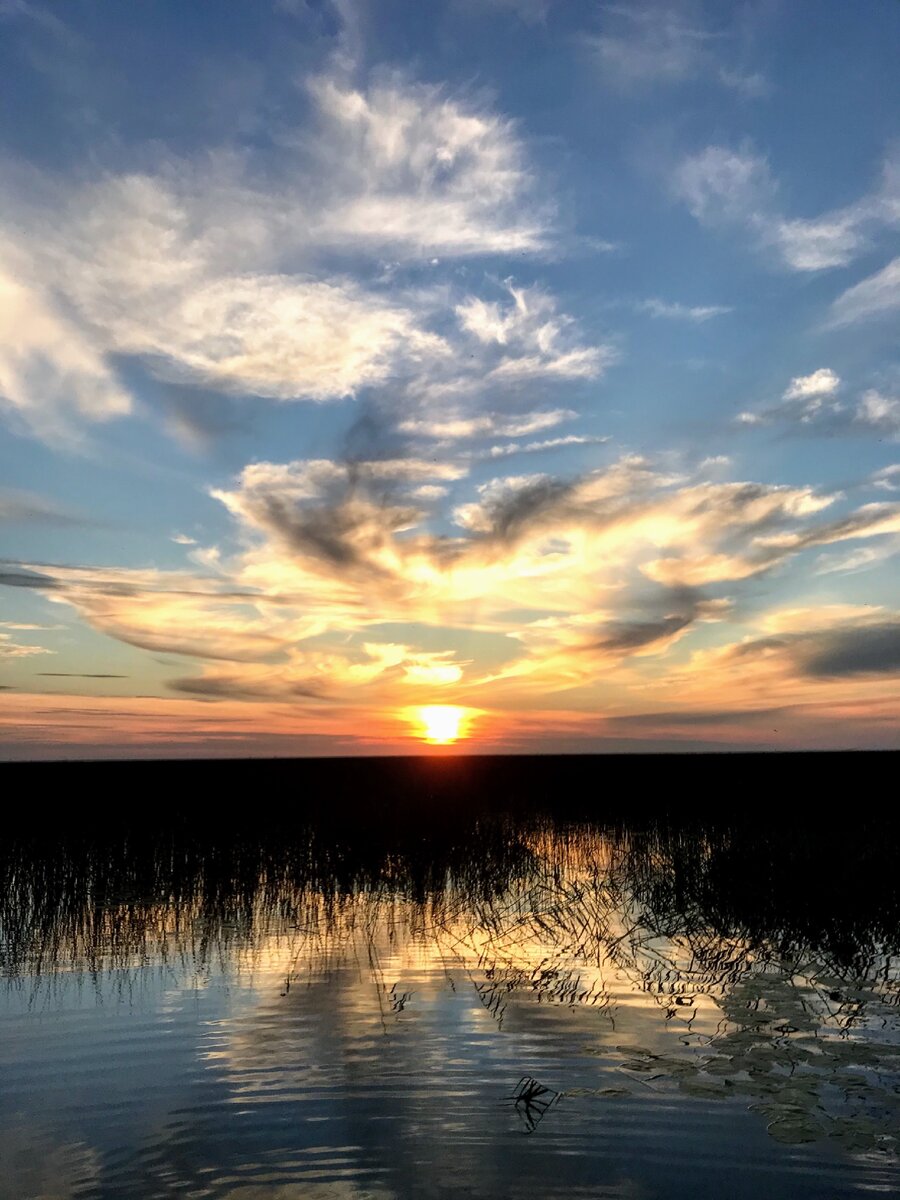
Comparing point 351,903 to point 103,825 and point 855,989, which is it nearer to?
point 855,989

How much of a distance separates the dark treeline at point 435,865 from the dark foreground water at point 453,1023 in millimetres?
116

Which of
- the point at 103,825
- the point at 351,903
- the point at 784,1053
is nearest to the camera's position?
the point at 784,1053

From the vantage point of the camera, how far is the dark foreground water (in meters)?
6.12

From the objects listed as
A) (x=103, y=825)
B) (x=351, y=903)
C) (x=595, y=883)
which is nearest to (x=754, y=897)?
(x=595, y=883)

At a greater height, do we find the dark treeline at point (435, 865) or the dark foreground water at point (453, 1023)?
the dark treeline at point (435, 865)

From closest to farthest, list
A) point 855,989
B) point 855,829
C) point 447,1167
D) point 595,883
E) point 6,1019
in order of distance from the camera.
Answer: point 447,1167, point 6,1019, point 855,989, point 595,883, point 855,829

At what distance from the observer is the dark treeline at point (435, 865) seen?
1327 cm

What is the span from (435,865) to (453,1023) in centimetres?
1091

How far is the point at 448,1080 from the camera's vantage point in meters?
7.56

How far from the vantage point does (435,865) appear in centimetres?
1984

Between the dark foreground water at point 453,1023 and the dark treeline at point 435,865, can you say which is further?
the dark treeline at point 435,865

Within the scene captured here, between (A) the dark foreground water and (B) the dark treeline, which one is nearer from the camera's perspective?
(A) the dark foreground water

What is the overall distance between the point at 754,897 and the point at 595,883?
360 cm

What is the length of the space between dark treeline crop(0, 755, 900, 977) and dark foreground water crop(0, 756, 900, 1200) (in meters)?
0.12
